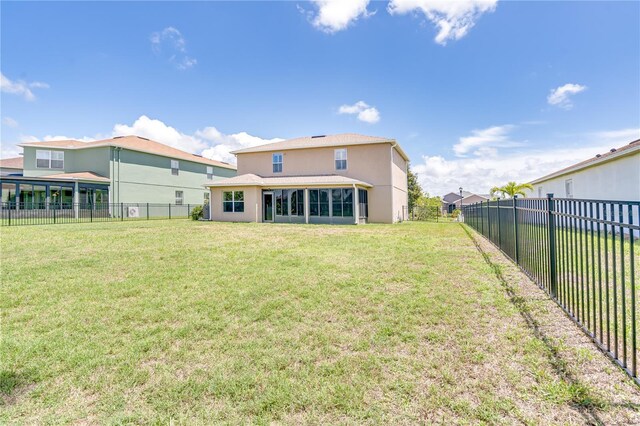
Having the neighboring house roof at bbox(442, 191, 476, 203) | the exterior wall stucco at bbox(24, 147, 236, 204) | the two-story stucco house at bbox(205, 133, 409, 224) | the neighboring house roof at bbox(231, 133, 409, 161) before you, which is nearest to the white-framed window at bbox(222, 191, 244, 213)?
the two-story stucco house at bbox(205, 133, 409, 224)

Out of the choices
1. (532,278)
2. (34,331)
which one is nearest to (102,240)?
(34,331)

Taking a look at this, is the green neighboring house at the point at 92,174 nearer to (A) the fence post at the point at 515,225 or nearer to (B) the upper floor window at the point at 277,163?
(B) the upper floor window at the point at 277,163

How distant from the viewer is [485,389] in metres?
2.51

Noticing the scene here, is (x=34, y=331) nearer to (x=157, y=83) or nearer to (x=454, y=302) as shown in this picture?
(x=454, y=302)

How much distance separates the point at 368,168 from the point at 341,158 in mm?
2254

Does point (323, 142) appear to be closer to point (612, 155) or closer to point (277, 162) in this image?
point (277, 162)

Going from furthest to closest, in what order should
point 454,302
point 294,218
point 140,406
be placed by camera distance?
point 294,218, point 454,302, point 140,406

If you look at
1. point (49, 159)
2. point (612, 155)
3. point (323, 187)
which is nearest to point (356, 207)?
point (323, 187)

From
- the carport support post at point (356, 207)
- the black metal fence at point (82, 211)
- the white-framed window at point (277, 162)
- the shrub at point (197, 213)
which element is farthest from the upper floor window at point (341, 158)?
the black metal fence at point (82, 211)

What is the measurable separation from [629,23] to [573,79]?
397 cm

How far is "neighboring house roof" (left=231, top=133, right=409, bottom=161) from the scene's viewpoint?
21.4 m

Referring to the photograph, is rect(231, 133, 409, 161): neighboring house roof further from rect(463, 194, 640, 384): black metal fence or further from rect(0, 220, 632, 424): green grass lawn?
rect(0, 220, 632, 424): green grass lawn

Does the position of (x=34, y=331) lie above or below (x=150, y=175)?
below

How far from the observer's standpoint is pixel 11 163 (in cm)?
3828
